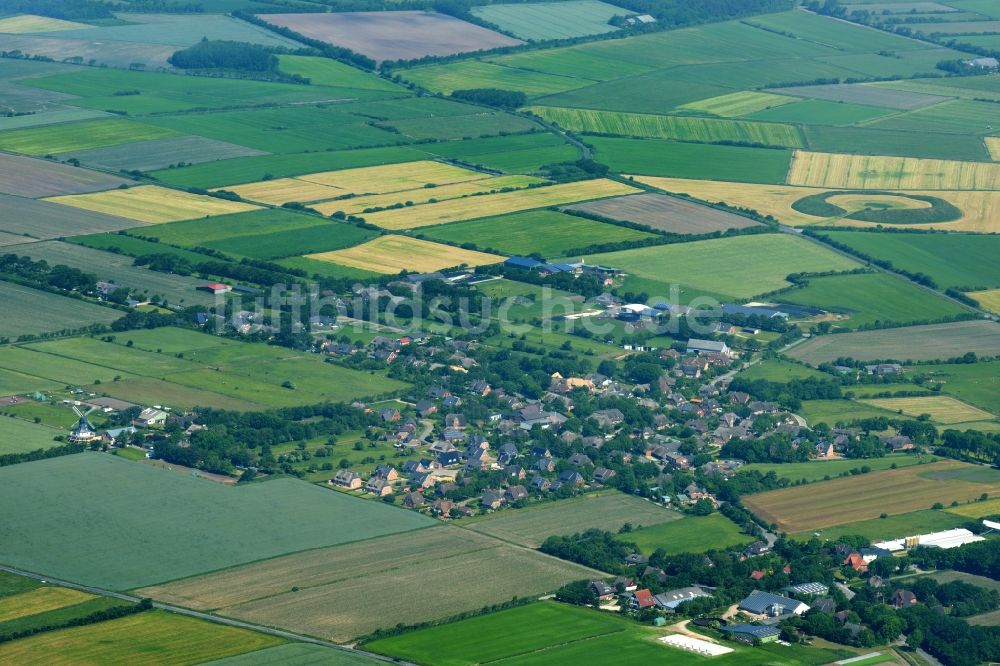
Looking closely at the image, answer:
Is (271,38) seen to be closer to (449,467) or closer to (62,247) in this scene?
(62,247)

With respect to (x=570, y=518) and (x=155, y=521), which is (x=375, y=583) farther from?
(x=570, y=518)

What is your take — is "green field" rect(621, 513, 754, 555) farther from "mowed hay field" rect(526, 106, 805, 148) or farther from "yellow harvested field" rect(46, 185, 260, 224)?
"mowed hay field" rect(526, 106, 805, 148)

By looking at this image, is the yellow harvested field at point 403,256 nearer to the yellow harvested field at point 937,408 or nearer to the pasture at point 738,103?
the yellow harvested field at point 937,408

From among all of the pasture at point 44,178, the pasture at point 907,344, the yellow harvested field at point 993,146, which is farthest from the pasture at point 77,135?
the yellow harvested field at point 993,146

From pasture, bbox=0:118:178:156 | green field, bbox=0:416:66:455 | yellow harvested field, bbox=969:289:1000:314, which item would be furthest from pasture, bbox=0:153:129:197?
yellow harvested field, bbox=969:289:1000:314

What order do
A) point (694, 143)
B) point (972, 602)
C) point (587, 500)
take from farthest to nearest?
point (694, 143), point (587, 500), point (972, 602)

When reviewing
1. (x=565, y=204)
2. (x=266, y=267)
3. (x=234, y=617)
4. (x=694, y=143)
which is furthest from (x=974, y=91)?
(x=234, y=617)
